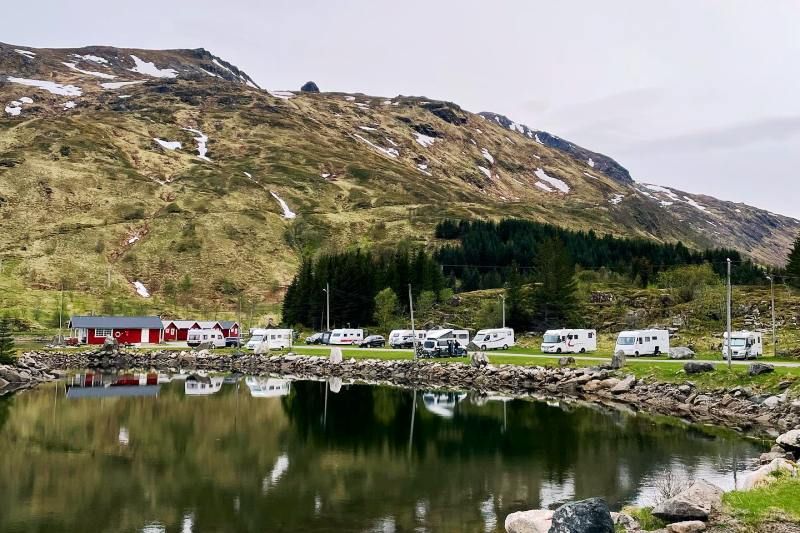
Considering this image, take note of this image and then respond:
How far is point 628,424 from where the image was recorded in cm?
4012

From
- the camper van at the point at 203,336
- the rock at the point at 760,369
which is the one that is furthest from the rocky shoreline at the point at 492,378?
the camper van at the point at 203,336

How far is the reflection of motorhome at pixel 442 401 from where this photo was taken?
47.4 m

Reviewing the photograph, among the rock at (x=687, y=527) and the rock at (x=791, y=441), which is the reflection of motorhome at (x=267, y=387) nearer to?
the rock at (x=791, y=441)

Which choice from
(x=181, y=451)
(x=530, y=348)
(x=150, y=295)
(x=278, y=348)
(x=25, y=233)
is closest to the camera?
(x=181, y=451)

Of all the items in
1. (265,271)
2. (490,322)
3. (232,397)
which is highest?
(265,271)

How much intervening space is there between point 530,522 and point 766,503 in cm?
567

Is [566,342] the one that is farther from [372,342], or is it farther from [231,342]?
[231,342]

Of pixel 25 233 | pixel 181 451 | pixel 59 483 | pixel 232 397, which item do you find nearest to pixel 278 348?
pixel 232 397

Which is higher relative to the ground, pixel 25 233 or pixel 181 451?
pixel 25 233

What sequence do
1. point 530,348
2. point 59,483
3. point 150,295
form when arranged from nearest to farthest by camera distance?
point 59,483, point 530,348, point 150,295

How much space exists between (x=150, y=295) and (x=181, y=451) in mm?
122381

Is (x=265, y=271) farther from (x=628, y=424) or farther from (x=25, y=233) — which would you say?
(x=628, y=424)

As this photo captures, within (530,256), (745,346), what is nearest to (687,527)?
(745,346)

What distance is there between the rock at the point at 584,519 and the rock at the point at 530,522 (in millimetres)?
1343
